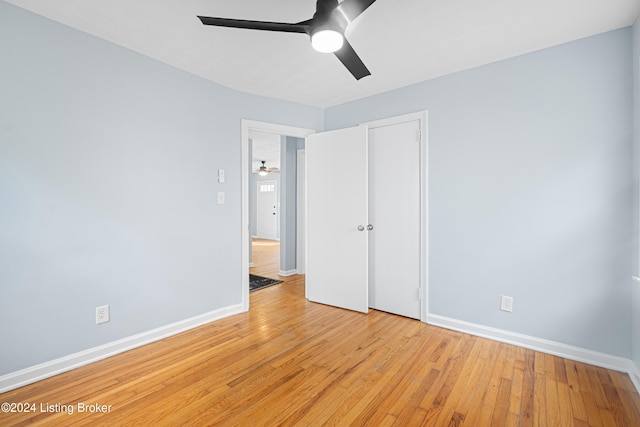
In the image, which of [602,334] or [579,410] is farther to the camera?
[602,334]

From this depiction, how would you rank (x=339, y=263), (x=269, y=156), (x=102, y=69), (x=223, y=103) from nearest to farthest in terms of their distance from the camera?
(x=102, y=69), (x=223, y=103), (x=339, y=263), (x=269, y=156)

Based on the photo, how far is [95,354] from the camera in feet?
7.06

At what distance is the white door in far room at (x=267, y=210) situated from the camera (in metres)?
10.0

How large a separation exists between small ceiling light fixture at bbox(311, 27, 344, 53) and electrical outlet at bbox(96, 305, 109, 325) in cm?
239

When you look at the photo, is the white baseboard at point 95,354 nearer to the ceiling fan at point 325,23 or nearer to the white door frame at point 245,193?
the white door frame at point 245,193

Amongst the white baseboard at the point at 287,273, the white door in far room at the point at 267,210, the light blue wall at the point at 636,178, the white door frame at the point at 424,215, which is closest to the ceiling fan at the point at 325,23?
the white door frame at the point at 424,215

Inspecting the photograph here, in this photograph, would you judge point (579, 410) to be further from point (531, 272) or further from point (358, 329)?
point (358, 329)

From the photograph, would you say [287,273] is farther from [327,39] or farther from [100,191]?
[327,39]

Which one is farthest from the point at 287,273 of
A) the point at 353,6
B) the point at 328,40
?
the point at 353,6

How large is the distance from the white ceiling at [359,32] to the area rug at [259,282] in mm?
2673

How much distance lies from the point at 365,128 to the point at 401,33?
1.09 metres

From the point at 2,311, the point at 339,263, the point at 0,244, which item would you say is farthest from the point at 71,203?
the point at 339,263

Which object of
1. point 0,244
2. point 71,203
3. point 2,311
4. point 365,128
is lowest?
point 2,311

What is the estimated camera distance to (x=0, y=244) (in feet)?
5.86
